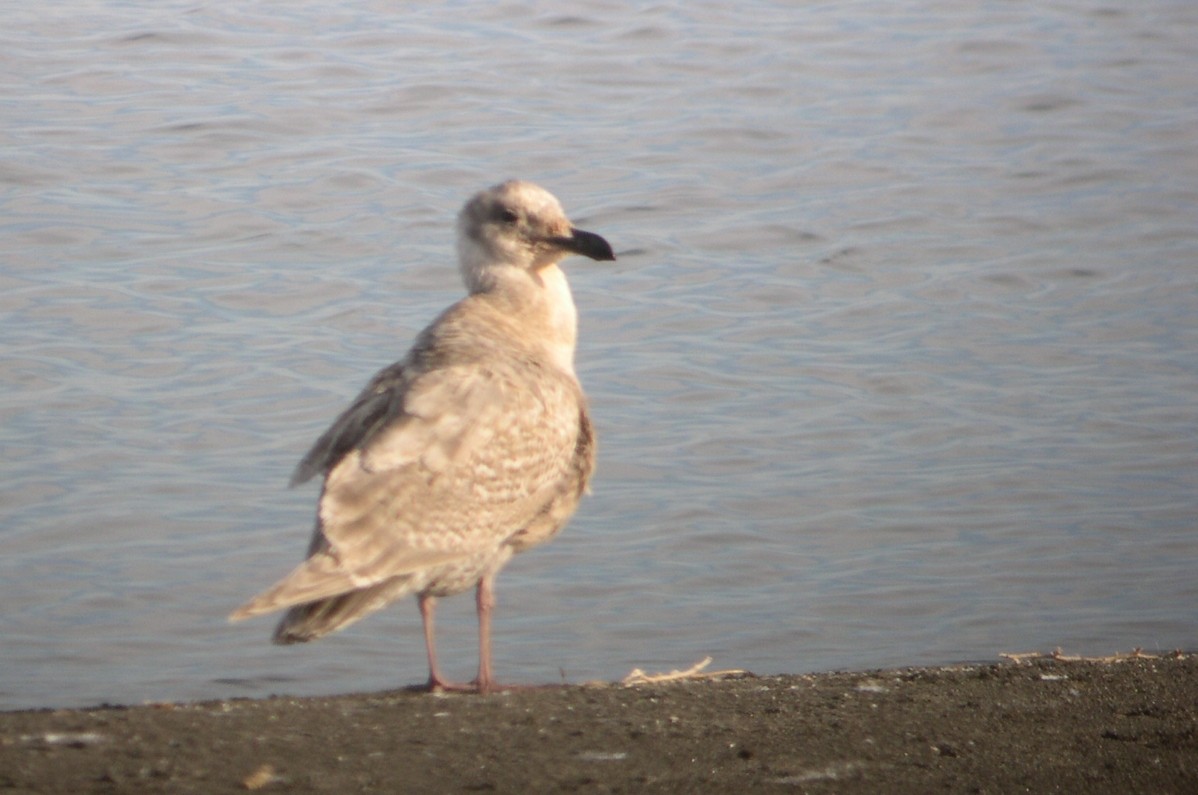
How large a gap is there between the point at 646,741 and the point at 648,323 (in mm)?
7098

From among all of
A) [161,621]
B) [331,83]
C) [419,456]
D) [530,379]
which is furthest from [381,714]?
[331,83]

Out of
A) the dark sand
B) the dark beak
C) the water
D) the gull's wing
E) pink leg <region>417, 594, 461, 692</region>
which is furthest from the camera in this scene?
the water

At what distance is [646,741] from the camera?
5.37 metres

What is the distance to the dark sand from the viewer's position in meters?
5.00

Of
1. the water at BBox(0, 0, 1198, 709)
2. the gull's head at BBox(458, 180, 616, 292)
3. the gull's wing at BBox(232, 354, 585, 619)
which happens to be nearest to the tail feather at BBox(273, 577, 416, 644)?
the gull's wing at BBox(232, 354, 585, 619)

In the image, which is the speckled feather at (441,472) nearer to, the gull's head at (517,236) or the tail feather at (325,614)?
the tail feather at (325,614)

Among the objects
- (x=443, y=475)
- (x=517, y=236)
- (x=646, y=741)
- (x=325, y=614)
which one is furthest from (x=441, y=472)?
(x=517, y=236)

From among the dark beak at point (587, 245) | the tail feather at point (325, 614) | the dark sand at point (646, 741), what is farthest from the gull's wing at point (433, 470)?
the dark beak at point (587, 245)

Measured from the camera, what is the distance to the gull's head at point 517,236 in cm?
723

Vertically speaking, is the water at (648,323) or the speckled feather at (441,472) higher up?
the speckled feather at (441,472)

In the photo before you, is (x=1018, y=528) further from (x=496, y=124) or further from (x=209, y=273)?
(x=496, y=124)

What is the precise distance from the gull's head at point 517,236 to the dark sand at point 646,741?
181cm

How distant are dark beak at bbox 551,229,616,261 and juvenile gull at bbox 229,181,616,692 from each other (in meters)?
0.36

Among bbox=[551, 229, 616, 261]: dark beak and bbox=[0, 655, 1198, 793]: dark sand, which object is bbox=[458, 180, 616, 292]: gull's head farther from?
bbox=[0, 655, 1198, 793]: dark sand
